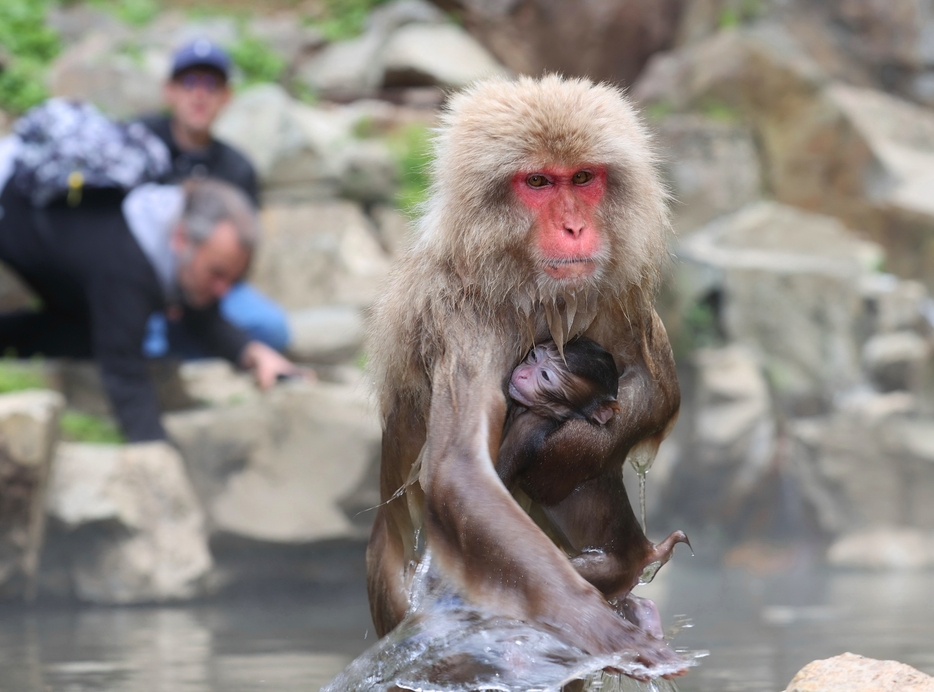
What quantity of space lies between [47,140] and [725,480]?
4294mm

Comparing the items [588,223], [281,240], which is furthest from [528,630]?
[281,240]

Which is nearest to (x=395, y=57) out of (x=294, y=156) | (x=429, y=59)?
(x=429, y=59)

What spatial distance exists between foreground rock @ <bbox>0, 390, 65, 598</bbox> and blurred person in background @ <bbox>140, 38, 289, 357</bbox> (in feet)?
4.26

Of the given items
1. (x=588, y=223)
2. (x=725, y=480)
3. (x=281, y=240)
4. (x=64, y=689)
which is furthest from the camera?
(x=281, y=240)

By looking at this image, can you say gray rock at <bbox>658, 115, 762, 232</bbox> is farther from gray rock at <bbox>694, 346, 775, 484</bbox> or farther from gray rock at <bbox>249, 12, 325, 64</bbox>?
gray rock at <bbox>249, 12, 325, 64</bbox>

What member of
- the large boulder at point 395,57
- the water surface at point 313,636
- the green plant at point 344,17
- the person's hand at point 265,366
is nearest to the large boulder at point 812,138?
the large boulder at point 395,57

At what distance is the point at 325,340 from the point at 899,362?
149 inches

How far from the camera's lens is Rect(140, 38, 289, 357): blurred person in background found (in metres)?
6.18

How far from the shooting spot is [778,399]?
26.0 feet

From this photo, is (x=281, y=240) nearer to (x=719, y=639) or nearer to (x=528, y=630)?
(x=719, y=639)

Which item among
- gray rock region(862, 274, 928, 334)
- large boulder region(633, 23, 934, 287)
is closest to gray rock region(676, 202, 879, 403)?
gray rock region(862, 274, 928, 334)

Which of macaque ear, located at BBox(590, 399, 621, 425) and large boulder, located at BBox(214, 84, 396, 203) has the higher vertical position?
large boulder, located at BBox(214, 84, 396, 203)

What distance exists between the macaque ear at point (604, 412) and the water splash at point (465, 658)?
1.64 feet

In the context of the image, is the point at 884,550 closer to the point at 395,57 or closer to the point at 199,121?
the point at 199,121
